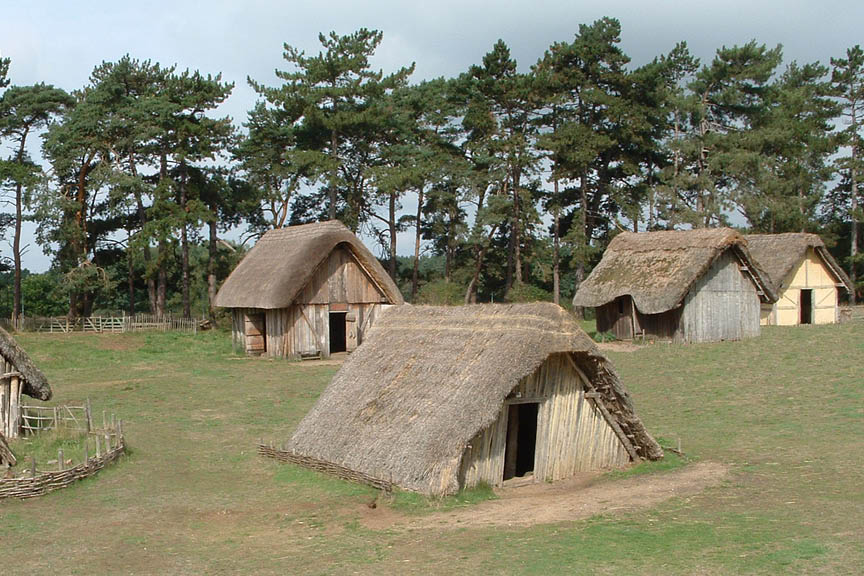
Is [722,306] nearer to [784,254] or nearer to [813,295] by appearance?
[784,254]

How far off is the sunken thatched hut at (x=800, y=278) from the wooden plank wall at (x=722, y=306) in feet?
14.8

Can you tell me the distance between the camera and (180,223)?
43.9 m

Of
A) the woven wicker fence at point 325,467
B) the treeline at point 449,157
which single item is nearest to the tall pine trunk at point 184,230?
the treeline at point 449,157

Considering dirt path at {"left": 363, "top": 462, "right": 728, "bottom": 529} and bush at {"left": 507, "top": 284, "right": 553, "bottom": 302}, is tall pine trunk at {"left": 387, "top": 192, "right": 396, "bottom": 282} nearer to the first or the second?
bush at {"left": 507, "top": 284, "right": 553, "bottom": 302}

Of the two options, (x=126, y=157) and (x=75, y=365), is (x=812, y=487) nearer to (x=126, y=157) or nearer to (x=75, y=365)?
(x=75, y=365)

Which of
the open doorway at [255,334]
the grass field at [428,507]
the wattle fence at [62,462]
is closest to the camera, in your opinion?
the grass field at [428,507]

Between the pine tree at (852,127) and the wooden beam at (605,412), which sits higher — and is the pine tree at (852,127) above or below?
above

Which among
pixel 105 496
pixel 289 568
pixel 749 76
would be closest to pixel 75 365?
pixel 105 496

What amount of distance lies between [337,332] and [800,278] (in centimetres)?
1970

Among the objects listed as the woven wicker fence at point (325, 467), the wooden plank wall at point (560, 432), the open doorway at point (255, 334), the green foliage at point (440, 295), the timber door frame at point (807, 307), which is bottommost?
the woven wicker fence at point (325, 467)

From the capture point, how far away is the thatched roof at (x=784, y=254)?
119 feet

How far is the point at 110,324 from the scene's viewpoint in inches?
1703

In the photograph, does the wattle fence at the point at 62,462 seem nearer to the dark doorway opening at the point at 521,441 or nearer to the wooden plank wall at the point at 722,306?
the dark doorway opening at the point at 521,441

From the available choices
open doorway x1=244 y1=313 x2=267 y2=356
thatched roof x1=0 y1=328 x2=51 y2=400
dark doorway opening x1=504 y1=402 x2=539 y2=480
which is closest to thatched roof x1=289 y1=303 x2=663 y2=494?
dark doorway opening x1=504 y1=402 x2=539 y2=480
